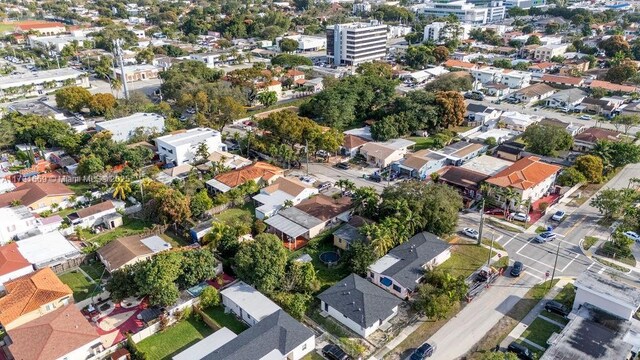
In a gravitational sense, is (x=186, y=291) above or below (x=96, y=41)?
below

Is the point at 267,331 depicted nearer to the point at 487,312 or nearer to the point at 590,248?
the point at 487,312

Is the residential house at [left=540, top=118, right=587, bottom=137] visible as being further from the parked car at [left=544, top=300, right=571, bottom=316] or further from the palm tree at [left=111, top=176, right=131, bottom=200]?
the palm tree at [left=111, top=176, right=131, bottom=200]

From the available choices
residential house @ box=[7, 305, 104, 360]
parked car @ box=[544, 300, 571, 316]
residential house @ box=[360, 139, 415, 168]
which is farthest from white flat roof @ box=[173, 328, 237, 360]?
residential house @ box=[360, 139, 415, 168]

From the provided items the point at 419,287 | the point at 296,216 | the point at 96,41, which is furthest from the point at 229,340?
the point at 96,41

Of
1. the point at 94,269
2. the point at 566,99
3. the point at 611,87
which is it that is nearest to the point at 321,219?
the point at 94,269

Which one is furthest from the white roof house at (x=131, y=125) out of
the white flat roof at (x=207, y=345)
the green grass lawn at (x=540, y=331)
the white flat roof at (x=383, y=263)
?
the green grass lawn at (x=540, y=331)
